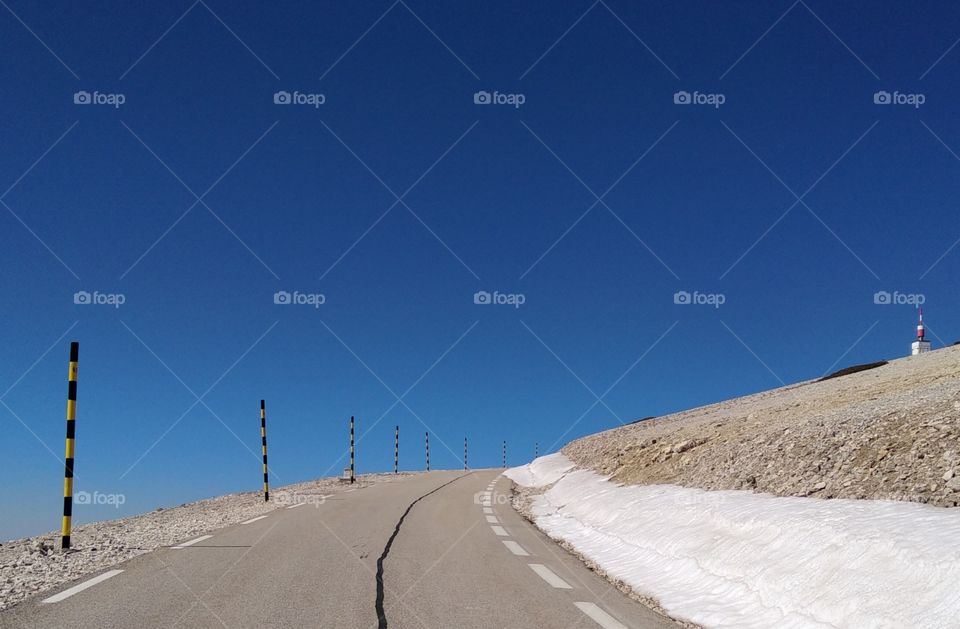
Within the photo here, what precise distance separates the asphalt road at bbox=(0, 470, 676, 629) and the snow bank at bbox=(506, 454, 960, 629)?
631 millimetres

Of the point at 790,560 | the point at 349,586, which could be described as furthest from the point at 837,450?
the point at 349,586

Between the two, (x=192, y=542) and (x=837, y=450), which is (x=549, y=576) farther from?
(x=192, y=542)

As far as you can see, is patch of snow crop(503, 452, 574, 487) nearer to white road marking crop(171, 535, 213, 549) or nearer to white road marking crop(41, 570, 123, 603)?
white road marking crop(171, 535, 213, 549)

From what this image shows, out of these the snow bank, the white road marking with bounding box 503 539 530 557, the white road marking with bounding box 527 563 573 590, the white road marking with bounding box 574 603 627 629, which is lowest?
the white road marking with bounding box 503 539 530 557

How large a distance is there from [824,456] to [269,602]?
7406mm

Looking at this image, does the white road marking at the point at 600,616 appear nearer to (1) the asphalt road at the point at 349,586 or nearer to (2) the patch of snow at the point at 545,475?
(1) the asphalt road at the point at 349,586

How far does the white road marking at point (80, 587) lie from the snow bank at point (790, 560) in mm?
5407

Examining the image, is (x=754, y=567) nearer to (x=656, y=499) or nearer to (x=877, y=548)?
(x=877, y=548)

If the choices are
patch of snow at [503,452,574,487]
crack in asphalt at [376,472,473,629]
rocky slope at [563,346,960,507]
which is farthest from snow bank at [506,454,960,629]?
patch of snow at [503,452,574,487]

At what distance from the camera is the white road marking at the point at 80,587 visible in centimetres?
643

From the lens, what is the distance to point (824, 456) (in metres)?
9.84

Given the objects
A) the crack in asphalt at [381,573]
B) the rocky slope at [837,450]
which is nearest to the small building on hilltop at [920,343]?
the rocky slope at [837,450]

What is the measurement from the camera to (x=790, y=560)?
624 cm

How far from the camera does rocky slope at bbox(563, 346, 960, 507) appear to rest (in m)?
8.00
